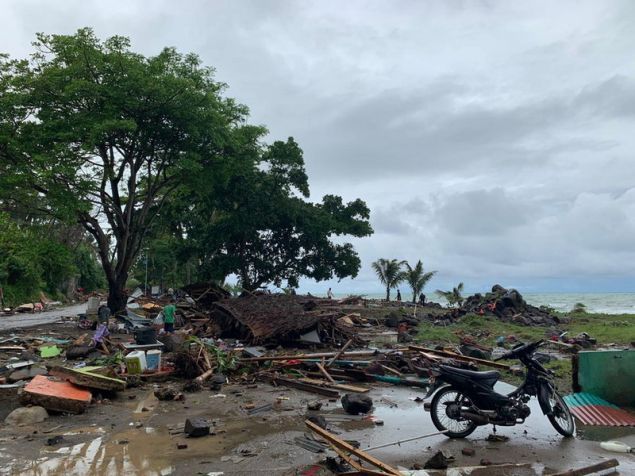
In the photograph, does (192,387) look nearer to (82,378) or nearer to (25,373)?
(82,378)

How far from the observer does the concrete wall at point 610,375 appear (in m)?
8.01

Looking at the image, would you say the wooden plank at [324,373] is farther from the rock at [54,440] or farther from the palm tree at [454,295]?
the palm tree at [454,295]

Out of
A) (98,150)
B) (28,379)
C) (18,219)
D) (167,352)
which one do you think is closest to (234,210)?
(98,150)

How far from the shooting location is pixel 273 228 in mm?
29250

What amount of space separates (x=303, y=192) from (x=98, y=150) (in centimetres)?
1226

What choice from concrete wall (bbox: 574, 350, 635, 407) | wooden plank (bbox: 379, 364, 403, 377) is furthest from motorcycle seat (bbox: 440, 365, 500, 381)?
wooden plank (bbox: 379, 364, 403, 377)

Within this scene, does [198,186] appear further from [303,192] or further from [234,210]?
[303,192]

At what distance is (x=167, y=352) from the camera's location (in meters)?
13.4

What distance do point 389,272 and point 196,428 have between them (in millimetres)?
34766

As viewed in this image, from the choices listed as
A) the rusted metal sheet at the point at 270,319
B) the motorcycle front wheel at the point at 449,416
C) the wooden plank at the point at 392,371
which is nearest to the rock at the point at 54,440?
the motorcycle front wheel at the point at 449,416

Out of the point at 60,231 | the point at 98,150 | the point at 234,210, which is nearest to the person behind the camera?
the point at 98,150

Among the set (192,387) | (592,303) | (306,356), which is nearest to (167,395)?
(192,387)

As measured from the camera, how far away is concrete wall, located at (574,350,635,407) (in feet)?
26.3

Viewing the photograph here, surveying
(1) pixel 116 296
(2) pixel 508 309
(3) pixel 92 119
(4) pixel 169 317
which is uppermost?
(3) pixel 92 119
